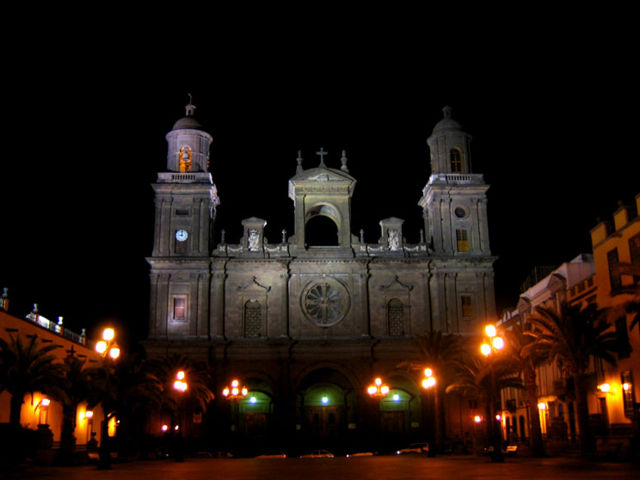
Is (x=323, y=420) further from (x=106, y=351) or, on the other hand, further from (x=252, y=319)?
(x=106, y=351)

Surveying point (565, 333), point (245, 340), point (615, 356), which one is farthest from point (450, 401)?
point (565, 333)

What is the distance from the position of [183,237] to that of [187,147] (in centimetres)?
820

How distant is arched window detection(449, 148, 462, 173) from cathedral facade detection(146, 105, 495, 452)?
1.15 m

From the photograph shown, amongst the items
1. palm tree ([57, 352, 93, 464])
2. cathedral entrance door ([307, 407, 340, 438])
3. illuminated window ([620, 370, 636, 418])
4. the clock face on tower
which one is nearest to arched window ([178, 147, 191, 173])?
the clock face on tower

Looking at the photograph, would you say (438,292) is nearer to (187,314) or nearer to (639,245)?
(187,314)

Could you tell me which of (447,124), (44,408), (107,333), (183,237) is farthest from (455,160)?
→ (107,333)

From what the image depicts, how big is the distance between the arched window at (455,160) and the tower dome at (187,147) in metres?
21.3

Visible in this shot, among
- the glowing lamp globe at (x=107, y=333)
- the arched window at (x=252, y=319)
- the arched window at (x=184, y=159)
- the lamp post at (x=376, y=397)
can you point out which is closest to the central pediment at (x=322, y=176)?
the arched window at (x=184, y=159)

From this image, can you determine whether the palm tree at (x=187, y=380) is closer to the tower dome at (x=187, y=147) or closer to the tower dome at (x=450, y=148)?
the tower dome at (x=187, y=147)

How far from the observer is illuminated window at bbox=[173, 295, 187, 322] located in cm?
5907

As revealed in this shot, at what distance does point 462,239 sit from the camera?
61.8 m

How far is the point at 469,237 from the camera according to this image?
61719 millimetres

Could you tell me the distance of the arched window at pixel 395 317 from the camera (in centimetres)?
6009

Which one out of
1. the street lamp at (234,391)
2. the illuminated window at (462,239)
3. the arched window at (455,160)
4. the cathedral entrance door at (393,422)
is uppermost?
the arched window at (455,160)
